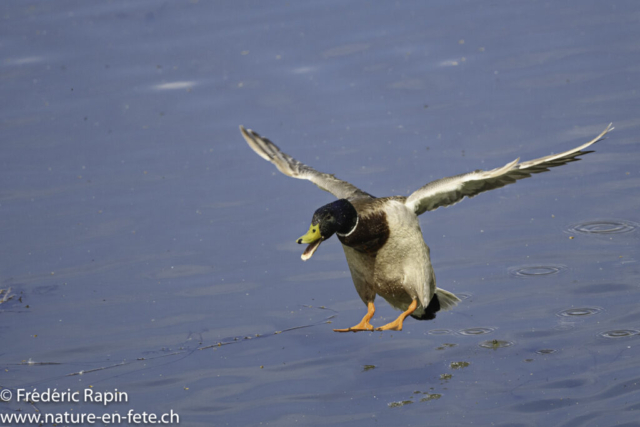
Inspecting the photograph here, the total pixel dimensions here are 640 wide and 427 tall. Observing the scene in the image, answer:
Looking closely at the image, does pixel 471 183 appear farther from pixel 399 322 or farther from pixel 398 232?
pixel 399 322

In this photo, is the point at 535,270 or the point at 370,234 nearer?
the point at 370,234

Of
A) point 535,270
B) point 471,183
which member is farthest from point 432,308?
point 535,270

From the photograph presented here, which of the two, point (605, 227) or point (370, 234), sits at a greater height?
point (370, 234)

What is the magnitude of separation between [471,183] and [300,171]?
2176 mm

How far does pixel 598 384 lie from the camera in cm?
1059

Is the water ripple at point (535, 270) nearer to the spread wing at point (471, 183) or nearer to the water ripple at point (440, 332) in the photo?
the water ripple at point (440, 332)

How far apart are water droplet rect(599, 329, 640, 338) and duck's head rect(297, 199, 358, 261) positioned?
3.94 metres

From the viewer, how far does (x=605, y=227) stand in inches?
510

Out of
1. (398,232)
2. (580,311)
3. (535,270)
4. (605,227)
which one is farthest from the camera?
(605,227)

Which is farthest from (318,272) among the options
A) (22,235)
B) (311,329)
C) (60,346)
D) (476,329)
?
(22,235)

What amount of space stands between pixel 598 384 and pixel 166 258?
514cm

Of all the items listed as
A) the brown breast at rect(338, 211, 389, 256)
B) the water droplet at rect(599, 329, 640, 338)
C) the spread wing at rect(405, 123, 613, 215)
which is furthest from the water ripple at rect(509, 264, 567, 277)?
the brown breast at rect(338, 211, 389, 256)

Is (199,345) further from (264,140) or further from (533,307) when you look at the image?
(533,307)

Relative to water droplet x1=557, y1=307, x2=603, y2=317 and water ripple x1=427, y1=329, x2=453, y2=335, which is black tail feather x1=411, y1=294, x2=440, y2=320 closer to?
Result: water ripple x1=427, y1=329, x2=453, y2=335
